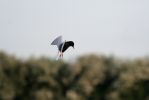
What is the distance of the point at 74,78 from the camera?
1812cm

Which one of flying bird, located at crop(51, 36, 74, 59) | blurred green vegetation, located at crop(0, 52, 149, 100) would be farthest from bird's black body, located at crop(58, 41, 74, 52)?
blurred green vegetation, located at crop(0, 52, 149, 100)

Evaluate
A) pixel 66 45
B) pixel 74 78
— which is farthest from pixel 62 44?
pixel 74 78

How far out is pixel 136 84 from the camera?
58.9ft

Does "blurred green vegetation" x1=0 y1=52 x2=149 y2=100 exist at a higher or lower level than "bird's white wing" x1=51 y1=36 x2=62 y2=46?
lower

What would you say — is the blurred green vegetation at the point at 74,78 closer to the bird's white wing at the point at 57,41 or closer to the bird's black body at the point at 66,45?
the bird's black body at the point at 66,45

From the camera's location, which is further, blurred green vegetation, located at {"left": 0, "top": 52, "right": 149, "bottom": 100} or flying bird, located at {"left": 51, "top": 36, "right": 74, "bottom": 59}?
flying bird, located at {"left": 51, "top": 36, "right": 74, "bottom": 59}

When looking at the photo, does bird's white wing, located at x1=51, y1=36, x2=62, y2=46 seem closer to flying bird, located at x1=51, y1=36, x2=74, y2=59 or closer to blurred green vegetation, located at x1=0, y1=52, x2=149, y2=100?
flying bird, located at x1=51, y1=36, x2=74, y2=59

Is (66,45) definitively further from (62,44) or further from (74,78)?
(74,78)

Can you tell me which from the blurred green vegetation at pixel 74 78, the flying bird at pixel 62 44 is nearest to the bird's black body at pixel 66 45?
the flying bird at pixel 62 44

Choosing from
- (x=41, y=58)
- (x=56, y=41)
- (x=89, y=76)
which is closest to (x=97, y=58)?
(x=89, y=76)

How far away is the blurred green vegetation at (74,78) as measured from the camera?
1772 centimetres

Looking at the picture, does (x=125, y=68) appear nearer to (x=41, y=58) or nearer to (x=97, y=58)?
(x=97, y=58)

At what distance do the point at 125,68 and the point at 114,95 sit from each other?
111cm

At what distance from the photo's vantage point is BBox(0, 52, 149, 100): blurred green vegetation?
698 inches
